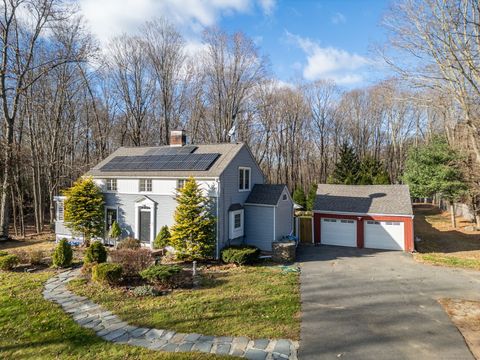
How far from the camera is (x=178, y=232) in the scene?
14.7 meters

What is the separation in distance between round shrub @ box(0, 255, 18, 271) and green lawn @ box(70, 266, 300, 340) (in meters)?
3.99

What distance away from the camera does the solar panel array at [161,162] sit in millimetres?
16641

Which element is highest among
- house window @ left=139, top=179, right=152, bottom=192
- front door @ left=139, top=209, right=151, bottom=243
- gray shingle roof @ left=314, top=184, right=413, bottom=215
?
house window @ left=139, top=179, right=152, bottom=192

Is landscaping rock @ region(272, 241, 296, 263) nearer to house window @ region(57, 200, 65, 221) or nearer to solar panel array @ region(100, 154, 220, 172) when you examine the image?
solar panel array @ region(100, 154, 220, 172)

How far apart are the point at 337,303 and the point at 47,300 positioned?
30.2 ft

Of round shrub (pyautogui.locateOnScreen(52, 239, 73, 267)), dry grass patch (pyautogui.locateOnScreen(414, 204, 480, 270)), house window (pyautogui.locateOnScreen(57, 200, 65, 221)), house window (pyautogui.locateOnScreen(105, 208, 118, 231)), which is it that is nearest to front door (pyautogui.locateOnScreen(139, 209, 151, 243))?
house window (pyautogui.locateOnScreen(105, 208, 118, 231))

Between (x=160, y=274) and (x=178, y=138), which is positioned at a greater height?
(x=178, y=138)

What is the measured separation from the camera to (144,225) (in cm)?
1722

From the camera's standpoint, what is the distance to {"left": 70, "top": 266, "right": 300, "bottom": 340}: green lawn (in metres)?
7.71

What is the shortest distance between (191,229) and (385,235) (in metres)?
12.0

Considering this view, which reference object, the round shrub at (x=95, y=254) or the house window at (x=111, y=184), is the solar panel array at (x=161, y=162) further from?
the round shrub at (x=95, y=254)

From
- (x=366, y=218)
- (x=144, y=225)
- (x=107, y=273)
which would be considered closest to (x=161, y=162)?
(x=144, y=225)

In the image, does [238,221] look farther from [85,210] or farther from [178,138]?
[85,210]

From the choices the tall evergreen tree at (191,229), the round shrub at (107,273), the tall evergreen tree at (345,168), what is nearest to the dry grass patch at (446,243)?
the tall evergreen tree at (345,168)
